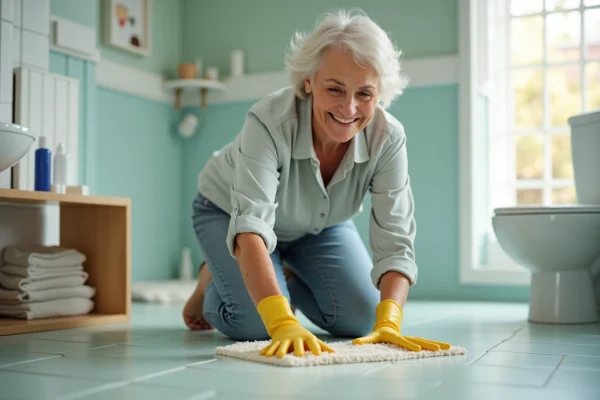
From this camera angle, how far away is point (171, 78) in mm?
4371

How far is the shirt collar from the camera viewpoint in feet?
6.01

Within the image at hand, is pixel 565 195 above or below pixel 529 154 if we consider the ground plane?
below

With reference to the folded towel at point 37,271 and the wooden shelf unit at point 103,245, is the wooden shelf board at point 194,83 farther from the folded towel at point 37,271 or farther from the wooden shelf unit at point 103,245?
the folded towel at point 37,271

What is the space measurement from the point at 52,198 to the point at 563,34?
2736 millimetres

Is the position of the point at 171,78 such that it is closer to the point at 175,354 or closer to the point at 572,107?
the point at 572,107

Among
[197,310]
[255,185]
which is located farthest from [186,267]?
[255,185]

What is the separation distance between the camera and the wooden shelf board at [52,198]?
2186 mm

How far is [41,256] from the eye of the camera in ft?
7.99

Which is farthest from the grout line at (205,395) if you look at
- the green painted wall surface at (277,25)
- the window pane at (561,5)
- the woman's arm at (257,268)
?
the window pane at (561,5)

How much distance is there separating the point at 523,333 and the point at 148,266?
2.44m

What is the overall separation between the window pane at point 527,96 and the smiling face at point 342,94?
2407mm

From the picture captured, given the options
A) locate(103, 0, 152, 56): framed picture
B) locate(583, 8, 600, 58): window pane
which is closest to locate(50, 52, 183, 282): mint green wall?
locate(103, 0, 152, 56): framed picture

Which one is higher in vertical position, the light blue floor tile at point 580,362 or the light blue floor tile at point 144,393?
the light blue floor tile at point 144,393

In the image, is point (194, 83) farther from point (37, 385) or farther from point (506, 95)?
point (37, 385)
